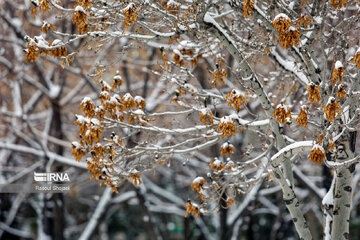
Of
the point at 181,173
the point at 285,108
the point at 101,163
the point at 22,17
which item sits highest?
the point at 22,17

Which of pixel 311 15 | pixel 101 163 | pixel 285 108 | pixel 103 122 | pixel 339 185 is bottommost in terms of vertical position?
pixel 339 185

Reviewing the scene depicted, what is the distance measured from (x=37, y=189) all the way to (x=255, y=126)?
725 cm

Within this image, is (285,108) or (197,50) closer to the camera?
(285,108)

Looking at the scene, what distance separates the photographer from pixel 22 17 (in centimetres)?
1170

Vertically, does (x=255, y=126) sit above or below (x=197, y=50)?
below

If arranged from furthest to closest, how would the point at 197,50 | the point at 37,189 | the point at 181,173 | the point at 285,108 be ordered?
the point at 181,173, the point at 37,189, the point at 197,50, the point at 285,108

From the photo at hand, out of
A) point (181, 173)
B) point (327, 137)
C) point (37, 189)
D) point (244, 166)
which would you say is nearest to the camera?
point (327, 137)

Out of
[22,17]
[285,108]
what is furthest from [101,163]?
[22,17]

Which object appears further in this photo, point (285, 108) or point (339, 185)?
point (339, 185)

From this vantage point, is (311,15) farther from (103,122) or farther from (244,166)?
(103,122)

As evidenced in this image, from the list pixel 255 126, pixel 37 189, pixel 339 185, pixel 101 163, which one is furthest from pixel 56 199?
pixel 339 185

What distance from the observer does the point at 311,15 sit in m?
5.31

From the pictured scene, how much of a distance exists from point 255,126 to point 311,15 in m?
1.62

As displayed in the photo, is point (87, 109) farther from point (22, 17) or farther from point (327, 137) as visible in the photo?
point (22, 17)
